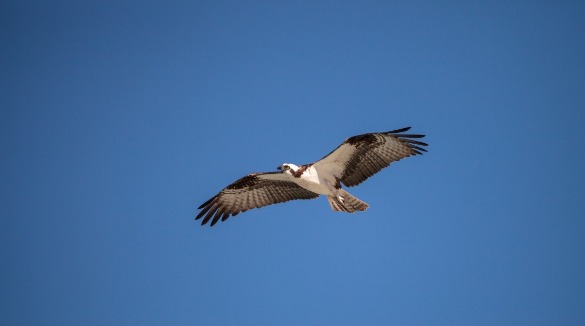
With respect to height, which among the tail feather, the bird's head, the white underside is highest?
the bird's head

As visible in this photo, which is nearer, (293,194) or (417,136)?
(417,136)

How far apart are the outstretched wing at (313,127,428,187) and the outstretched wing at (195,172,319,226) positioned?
109 cm

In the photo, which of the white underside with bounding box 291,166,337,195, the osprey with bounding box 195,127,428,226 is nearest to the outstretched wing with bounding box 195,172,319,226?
the osprey with bounding box 195,127,428,226

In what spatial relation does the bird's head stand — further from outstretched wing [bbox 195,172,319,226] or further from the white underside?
outstretched wing [bbox 195,172,319,226]

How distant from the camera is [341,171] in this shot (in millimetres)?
12875

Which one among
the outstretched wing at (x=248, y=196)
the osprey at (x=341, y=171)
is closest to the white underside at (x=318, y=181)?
the osprey at (x=341, y=171)

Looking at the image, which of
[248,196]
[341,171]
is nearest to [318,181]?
[341,171]

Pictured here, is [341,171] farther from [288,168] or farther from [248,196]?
[248,196]

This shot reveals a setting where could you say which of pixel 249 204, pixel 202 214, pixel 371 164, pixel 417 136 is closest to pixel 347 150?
pixel 371 164

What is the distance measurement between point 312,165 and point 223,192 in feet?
7.75

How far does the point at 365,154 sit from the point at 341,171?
0.63 meters

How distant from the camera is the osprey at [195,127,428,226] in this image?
12.4 meters

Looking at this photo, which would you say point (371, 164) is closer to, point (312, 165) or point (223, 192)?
point (312, 165)

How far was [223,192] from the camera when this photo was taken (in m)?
13.8
